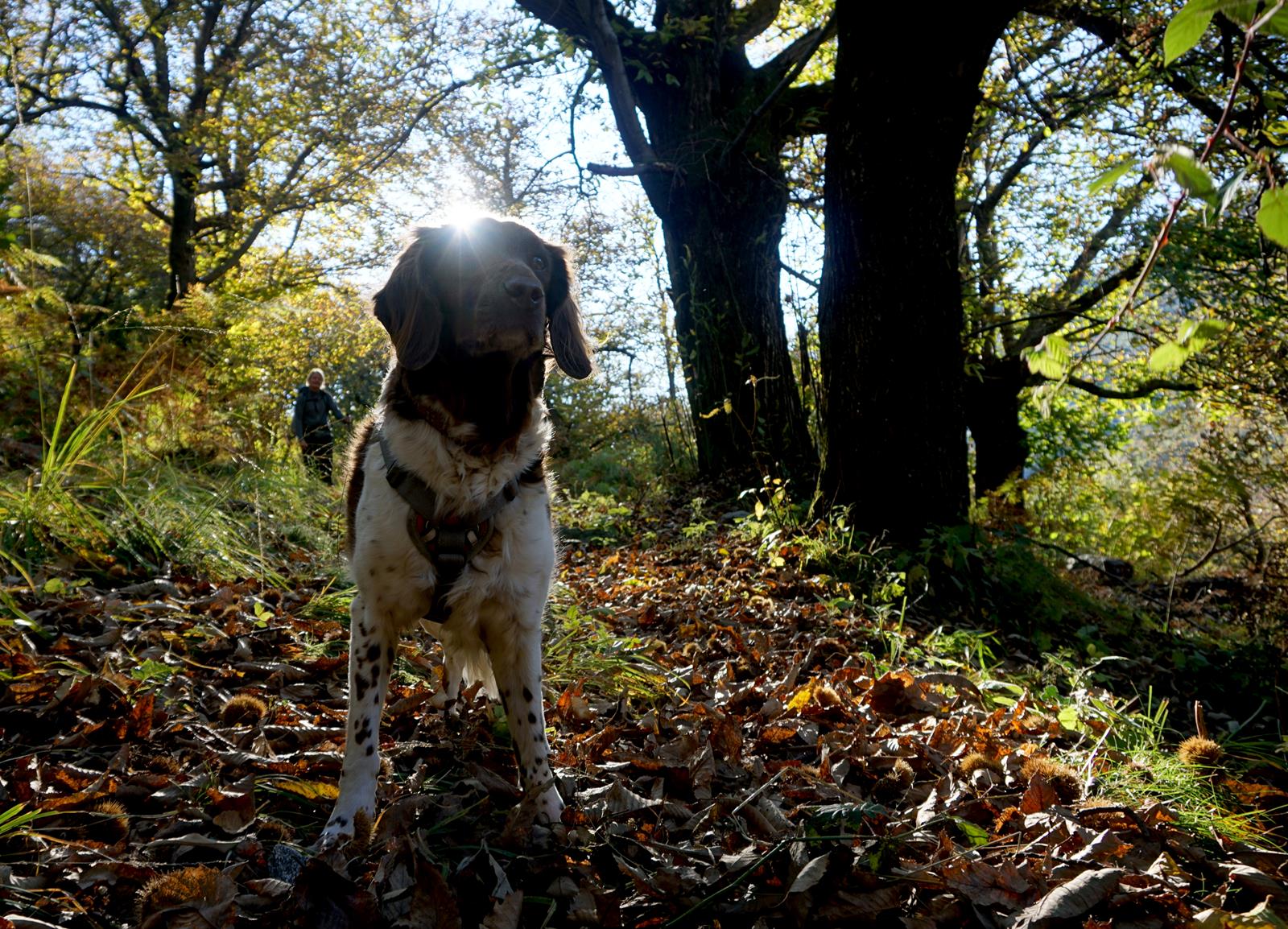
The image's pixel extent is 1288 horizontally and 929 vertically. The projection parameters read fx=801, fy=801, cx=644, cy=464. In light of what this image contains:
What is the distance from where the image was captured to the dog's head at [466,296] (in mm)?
2646

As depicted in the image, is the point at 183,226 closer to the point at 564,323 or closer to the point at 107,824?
the point at 564,323

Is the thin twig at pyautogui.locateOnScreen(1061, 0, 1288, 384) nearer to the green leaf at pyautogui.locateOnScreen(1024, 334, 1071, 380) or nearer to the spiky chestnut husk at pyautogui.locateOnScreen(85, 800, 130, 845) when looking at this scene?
the green leaf at pyautogui.locateOnScreen(1024, 334, 1071, 380)

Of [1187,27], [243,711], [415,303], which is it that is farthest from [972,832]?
[243,711]

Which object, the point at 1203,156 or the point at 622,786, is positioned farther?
the point at 622,786

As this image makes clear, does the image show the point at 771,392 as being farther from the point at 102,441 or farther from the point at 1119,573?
the point at 102,441

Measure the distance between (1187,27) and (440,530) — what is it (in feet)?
7.05

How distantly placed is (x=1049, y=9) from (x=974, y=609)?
19.6ft

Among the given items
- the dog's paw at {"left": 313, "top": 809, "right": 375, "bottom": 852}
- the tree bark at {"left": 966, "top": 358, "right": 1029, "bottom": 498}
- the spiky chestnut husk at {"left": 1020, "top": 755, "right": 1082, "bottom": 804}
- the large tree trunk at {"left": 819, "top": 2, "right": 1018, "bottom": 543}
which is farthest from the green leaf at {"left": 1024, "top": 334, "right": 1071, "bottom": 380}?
the tree bark at {"left": 966, "top": 358, "right": 1029, "bottom": 498}

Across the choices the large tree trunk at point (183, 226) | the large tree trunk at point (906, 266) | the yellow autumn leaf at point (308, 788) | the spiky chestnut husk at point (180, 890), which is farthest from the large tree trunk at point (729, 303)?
the large tree trunk at point (183, 226)

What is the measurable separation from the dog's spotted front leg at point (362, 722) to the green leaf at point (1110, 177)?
88.1 inches

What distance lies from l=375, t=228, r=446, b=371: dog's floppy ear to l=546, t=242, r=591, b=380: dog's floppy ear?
1.68ft

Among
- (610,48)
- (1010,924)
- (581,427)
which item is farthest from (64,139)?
(1010,924)

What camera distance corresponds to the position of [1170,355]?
1.25 metres

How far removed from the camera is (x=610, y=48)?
8047 millimetres
